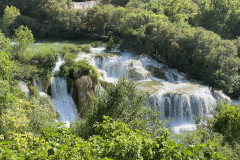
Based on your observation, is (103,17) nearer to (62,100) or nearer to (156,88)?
(156,88)

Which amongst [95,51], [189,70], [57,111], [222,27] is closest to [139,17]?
[95,51]

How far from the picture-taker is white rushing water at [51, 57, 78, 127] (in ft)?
57.0

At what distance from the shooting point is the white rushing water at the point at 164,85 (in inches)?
782

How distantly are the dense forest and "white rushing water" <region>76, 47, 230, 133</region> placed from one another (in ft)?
4.00

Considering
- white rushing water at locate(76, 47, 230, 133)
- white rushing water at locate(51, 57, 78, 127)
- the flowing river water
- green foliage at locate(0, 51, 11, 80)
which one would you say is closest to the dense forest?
green foliage at locate(0, 51, 11, 80)

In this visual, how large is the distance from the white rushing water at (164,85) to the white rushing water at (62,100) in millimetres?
4961

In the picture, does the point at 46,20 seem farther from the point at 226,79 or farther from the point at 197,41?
the point at 226,79

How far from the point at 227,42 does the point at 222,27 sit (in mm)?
9666

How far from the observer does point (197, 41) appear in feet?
84.2

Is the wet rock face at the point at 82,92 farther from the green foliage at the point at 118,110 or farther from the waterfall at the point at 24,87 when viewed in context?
the green foliage at the point at 118,110

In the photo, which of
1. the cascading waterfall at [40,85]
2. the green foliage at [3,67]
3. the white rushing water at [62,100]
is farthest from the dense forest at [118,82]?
the white rushing water at [62,100]

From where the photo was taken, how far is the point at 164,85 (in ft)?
73.5

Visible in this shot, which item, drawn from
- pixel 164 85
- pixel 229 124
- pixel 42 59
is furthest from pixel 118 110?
pixel 164 85

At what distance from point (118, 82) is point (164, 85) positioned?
14.4 m
